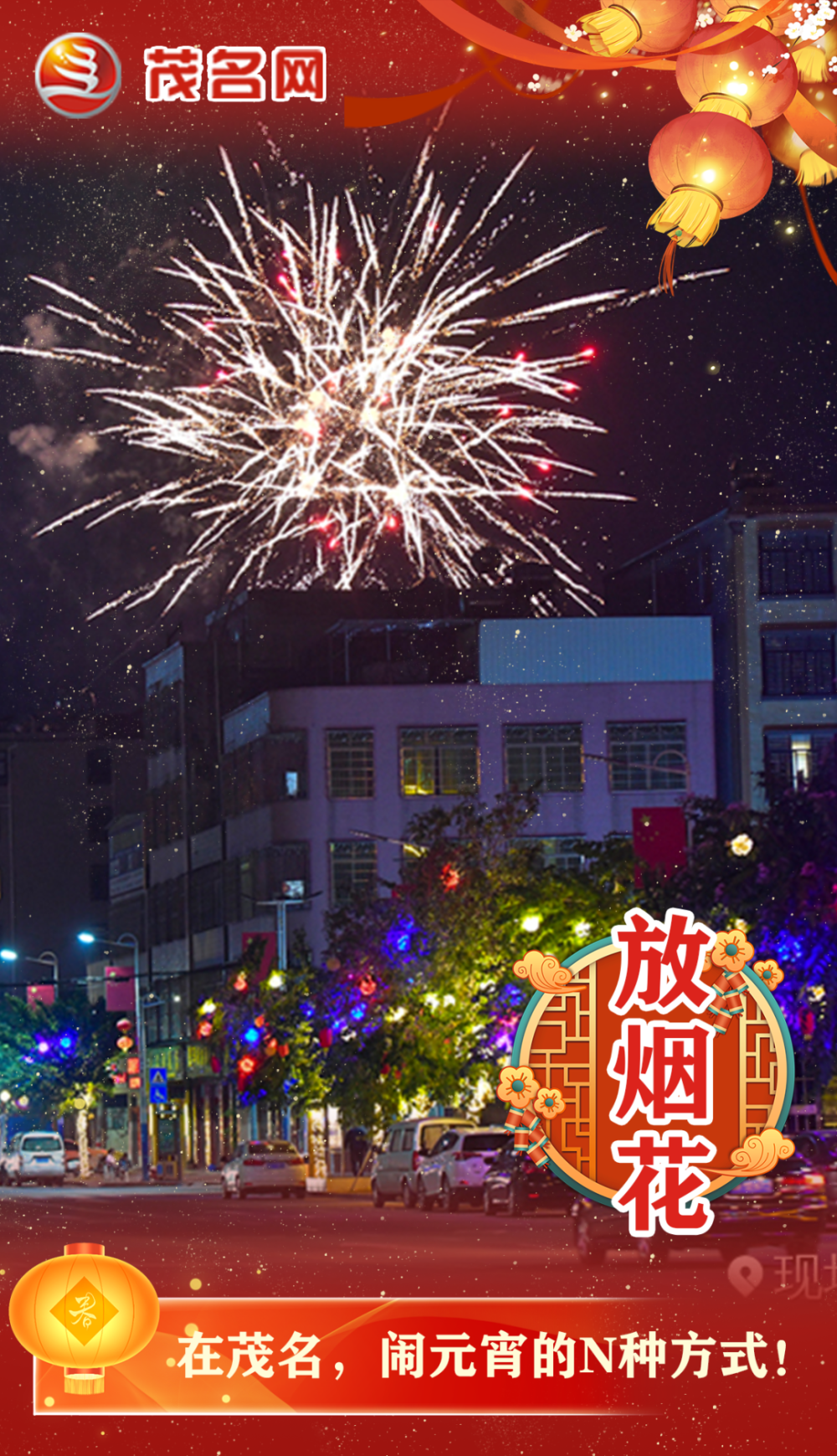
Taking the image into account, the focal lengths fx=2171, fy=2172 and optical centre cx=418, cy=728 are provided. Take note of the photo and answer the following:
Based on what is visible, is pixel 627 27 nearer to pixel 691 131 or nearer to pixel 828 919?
pixel 691 131

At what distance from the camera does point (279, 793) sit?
1673 cm

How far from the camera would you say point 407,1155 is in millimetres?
21812

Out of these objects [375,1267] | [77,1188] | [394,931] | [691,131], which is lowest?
[77,1188]

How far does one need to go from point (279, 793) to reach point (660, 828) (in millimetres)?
5537

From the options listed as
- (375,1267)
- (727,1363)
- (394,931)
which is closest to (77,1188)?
(394,931)

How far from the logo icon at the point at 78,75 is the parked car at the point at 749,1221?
4.92 metres

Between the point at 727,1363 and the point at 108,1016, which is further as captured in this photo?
the point at 108,1016

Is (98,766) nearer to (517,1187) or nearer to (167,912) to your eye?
(167,912)

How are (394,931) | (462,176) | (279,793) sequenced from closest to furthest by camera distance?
(462,176) < (279,793) < (394,931)

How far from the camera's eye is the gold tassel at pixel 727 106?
762 cm

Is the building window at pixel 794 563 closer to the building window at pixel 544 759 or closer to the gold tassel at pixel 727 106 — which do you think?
the building window at pixel 544 759

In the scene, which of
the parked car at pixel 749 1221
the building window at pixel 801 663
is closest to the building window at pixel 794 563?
the building window at pixel 801 663

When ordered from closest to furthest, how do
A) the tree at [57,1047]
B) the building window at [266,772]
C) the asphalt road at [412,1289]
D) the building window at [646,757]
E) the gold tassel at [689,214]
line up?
the asphalt road at [412,1289]
the gold tassel at [689,214]
the building window at [646,757]
the building window at [266,772]
the tree at [57,1047]

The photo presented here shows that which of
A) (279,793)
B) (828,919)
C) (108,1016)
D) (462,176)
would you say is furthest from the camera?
(108,1016)
